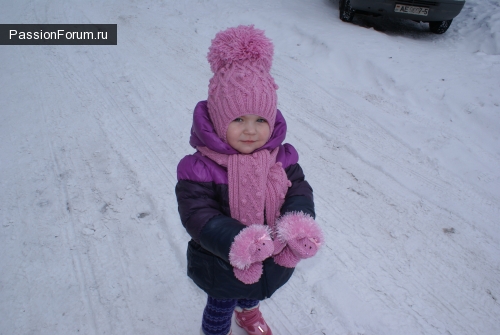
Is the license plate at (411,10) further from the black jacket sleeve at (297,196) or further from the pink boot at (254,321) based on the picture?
the pink boot at (254,321)

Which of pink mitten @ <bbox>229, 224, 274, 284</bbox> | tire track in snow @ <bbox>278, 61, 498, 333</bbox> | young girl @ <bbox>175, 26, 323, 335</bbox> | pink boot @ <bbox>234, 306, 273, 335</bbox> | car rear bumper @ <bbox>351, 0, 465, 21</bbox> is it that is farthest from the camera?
car rear bumper @ <bbox>351, 0, 465, 21</bbox>

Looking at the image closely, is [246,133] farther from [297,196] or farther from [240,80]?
[297,196]

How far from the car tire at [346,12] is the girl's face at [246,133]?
5.27 meters

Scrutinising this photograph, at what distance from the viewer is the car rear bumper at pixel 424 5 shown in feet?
17.2

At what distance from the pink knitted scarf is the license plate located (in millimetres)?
4942

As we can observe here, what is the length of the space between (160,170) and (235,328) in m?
1.42

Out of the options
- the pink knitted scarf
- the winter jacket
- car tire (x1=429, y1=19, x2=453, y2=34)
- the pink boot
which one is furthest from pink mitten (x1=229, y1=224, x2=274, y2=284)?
car tire (x1=429, y1=19, x2=453, y2=34)

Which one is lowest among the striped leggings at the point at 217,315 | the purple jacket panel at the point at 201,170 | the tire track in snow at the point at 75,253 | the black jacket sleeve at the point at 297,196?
the tire track in snow at the point at 75,253

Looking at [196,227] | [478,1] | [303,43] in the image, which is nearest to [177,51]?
[303,43]

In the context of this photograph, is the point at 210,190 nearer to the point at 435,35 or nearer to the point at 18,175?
the point at 18,175

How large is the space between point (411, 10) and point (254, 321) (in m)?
5.21

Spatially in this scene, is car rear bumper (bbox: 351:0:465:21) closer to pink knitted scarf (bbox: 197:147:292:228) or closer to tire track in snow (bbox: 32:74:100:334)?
tire track in snow (bbox: 32:74:100:334)

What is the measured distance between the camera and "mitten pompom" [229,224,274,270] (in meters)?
1.20

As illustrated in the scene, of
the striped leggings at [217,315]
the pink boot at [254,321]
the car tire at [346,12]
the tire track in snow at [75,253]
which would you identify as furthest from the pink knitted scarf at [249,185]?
the car tire at [346,12]
